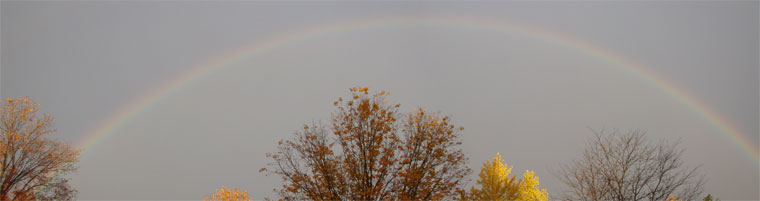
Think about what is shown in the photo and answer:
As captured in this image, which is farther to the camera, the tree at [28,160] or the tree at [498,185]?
the tree at [498,185]

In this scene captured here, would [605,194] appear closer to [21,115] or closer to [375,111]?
[375,111]

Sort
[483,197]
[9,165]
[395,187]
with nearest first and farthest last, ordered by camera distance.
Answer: [395,187], [9,165], [483,197]

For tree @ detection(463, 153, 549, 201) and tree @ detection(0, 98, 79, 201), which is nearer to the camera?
tree @ detection(0, 98, 79, 201)

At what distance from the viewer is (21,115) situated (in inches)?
866

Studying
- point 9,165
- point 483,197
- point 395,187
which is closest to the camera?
point 395,187

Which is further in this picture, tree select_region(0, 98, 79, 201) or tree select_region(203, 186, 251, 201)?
tree select_region(203, 186, 251, 201)

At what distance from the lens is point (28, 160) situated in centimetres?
2175

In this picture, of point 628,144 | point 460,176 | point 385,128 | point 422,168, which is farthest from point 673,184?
point 385,128

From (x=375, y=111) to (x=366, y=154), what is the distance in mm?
1337

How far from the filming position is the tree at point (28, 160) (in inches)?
836

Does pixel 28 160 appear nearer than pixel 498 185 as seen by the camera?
Yes

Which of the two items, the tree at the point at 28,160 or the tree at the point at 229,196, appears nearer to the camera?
the tree at the point at 28,160

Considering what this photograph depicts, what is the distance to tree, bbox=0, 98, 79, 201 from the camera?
69.7 feet

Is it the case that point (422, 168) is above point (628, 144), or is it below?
below
